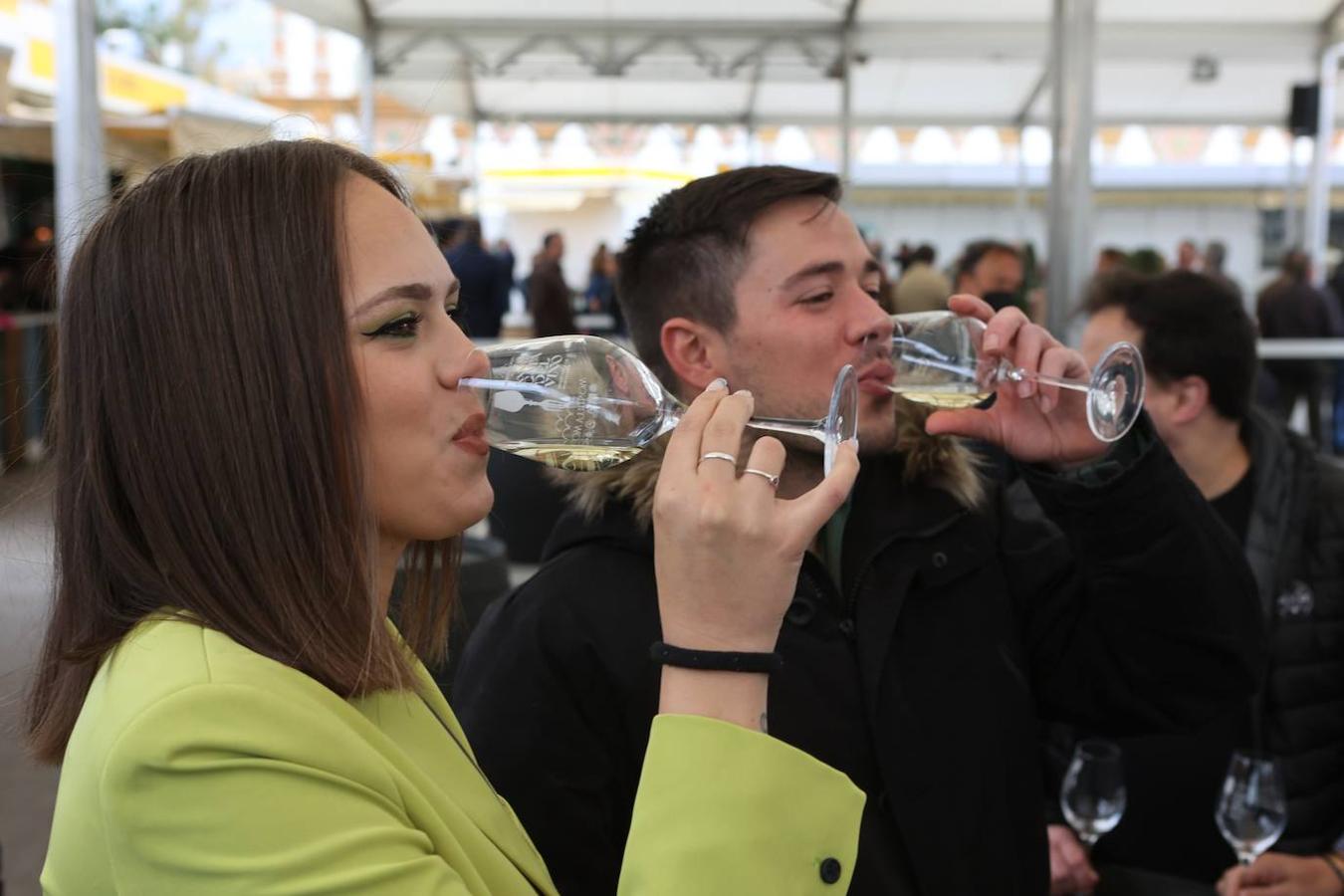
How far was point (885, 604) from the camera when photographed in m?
1.63

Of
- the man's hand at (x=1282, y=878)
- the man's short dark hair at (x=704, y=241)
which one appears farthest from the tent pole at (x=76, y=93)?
the man's hand at (x=1282, y=878)

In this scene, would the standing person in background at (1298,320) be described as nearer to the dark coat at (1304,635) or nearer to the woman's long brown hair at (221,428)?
the dark coat at (1304,635)

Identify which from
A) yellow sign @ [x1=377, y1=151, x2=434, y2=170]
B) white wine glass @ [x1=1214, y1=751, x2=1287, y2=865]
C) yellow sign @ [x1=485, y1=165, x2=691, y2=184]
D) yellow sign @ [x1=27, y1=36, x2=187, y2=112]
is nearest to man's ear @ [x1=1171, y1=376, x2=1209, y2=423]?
white wine glass @ [x1=1214, y1=751, x2=1287, y2=865]

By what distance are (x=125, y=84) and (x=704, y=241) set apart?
27.4 feet

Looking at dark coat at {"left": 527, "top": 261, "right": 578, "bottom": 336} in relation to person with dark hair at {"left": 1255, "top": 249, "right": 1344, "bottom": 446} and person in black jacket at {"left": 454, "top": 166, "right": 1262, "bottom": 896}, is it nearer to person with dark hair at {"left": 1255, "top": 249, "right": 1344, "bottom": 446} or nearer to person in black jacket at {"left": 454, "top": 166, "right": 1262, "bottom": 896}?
person with dark hair at {"left": 1255, "top": 249, "right": 1344, "bottom": 446}

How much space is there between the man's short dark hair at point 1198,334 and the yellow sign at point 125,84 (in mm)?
7016

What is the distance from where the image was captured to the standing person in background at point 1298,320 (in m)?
9.22

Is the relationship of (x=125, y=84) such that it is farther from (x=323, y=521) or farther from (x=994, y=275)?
(x=323, y=521)

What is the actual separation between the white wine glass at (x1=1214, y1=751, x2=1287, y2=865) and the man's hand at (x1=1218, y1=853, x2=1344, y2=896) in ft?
0.15

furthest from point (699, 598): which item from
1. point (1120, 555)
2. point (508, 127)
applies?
point (508, 127)

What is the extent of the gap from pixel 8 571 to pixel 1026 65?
13.9 m

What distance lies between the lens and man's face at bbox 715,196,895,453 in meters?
1.83

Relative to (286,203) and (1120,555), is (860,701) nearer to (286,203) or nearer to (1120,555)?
(1120,555)

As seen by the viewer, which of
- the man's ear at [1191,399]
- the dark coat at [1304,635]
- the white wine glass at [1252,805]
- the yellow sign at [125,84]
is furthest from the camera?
the yellow sign at [125,84]
